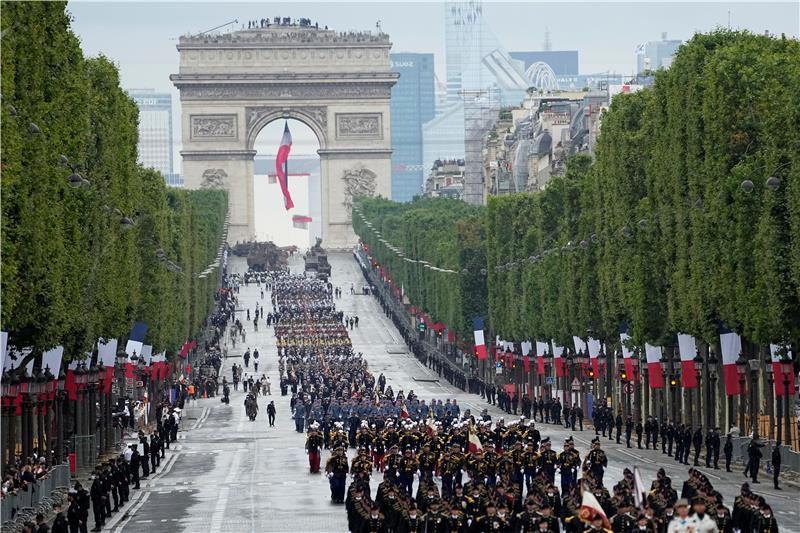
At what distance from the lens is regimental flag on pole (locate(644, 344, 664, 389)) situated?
7200 centimetres

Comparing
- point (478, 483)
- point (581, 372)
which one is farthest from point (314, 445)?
point (581, 372)

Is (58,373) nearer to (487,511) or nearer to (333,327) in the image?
(487,511)

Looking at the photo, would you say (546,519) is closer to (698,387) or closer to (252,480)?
(252,480)

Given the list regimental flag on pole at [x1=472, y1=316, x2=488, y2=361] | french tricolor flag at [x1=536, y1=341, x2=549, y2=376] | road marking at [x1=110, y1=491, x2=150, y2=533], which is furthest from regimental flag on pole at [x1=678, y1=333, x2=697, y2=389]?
regimental flag on pole at [x1=472, y1=316, x2=488, y2=361]

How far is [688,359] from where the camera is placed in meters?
67.4

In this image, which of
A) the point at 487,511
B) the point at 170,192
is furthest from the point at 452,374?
the point at 487,511

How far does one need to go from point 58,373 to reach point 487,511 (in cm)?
2325

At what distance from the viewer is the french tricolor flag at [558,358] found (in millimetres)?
94875

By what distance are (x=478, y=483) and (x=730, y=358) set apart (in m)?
23.6

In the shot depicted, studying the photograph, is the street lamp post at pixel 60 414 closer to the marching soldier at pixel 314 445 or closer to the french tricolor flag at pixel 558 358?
the marching soldier at pixel 314 445

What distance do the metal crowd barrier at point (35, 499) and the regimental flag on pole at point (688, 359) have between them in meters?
20.3

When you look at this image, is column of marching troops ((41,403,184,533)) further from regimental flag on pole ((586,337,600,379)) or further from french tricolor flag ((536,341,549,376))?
french tricolor flag ((536,341,549,376))

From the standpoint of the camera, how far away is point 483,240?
132 meters

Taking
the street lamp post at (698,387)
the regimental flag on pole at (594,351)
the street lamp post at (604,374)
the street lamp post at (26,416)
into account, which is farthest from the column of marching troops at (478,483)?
the regimental flag on pole at (594,351)
